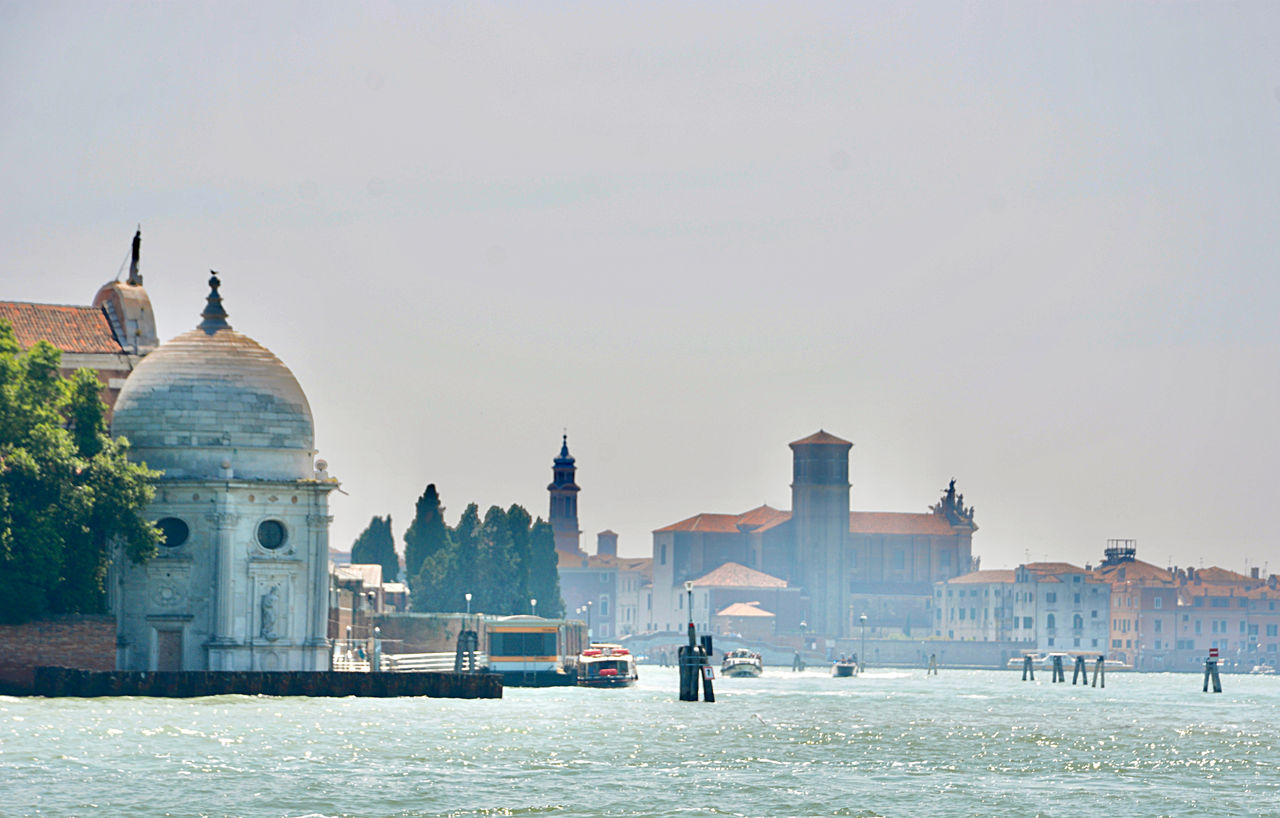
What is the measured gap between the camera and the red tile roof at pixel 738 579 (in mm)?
191500

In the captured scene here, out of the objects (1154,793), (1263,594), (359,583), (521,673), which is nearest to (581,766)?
(1154,793)

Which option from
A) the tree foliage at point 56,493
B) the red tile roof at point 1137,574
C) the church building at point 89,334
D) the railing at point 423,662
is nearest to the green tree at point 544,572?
the railing at point 423,662

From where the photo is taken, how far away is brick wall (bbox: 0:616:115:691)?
59.2 metres

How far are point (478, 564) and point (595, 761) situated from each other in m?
73.0

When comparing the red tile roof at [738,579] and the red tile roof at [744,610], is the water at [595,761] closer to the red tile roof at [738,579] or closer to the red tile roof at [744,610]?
the red tile roof at [744,610]

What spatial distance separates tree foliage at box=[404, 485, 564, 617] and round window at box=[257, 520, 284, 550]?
151 feet

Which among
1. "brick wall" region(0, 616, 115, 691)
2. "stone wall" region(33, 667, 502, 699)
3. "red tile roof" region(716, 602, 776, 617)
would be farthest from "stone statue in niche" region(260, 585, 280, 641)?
"red tile roof" region(716, 602, 776, 617)

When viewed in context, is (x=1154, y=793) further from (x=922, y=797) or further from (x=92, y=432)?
(x=92, y=432)

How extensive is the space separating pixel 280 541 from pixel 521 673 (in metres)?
21.5

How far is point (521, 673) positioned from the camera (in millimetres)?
87000

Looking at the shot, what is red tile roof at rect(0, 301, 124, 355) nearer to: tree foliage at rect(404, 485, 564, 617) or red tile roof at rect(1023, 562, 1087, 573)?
tree foliage at rect(404, 485, 564, 617)

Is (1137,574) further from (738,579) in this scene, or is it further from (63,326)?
(63,326)

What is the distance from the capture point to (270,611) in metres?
66.9

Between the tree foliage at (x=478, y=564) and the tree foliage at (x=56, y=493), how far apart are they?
50757 millimetres
